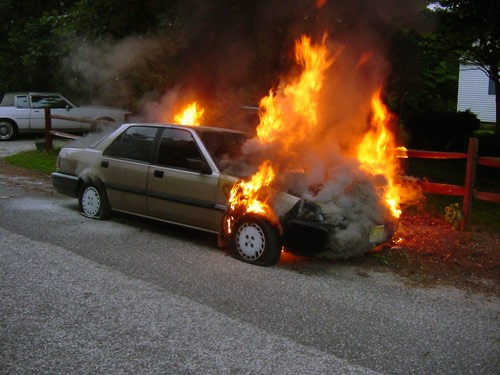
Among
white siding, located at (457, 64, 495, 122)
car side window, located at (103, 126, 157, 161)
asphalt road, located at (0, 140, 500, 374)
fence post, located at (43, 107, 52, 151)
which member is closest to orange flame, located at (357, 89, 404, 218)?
asphalt road, located at (0, 140, 500, 374)

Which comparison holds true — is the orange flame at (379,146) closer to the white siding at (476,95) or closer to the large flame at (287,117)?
the large flame at (287,117)

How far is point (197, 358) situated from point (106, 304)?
1088 mm

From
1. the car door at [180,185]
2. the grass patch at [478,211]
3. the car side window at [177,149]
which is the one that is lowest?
the grass patch at [478,211]

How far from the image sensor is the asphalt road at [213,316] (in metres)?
3.13

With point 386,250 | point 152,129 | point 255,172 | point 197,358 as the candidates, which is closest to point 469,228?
point 386,250

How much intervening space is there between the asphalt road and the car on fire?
29cm

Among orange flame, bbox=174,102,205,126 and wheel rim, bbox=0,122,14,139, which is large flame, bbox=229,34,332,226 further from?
wheel rim, bbox=0,122,14,139

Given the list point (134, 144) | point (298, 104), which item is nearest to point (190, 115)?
point (134, 144)

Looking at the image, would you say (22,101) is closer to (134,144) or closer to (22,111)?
(22,111)

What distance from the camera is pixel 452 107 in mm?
29891

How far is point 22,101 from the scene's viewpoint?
16.8 m

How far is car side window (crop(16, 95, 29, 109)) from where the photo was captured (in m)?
16.7

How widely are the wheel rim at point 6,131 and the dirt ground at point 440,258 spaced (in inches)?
548

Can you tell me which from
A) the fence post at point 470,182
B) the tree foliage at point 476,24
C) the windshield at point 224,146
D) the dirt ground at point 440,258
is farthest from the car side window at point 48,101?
the fence post at point 470,182
